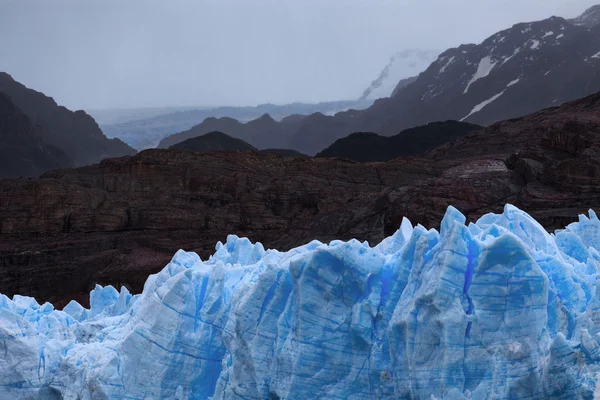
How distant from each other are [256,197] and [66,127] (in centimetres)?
5728

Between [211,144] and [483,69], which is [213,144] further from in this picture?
[483,69]

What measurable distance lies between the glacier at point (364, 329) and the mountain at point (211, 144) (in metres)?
51.7

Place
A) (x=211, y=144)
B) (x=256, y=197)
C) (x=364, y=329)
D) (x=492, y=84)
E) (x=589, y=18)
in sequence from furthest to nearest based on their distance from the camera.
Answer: (x=589, y=18) < (x=492, y=84) < (x=211, y=144) < (x=256, y=197) < (x=364, y=329)

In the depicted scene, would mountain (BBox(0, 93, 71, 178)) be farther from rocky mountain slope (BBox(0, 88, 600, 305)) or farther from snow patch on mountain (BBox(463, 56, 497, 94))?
snow patch on mountain (BBox(463, 56, 497, 94))

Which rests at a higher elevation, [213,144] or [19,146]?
[19,146]

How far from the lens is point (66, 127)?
90812 millimetres

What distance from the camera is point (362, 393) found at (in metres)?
13.3

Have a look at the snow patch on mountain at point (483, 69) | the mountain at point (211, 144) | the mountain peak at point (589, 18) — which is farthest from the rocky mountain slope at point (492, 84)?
the mountain at point (211, 144)

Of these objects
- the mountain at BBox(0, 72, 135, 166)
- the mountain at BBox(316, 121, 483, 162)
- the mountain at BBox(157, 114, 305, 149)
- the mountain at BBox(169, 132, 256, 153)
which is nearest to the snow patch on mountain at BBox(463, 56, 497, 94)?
the mountain at BBox(316, 121, 483, 162)

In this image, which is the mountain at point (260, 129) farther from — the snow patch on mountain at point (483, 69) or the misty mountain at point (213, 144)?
the snow patch on mountain at point (483, 69)

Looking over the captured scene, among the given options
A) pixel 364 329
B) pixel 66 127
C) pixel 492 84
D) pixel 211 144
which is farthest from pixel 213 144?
pixel 364 329

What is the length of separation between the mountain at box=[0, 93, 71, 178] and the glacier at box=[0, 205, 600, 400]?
2305 inches

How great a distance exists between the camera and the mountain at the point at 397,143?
65.1 meters

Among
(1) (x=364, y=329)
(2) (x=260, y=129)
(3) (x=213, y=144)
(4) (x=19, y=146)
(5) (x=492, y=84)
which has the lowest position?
(1) (x=364, y=329)
